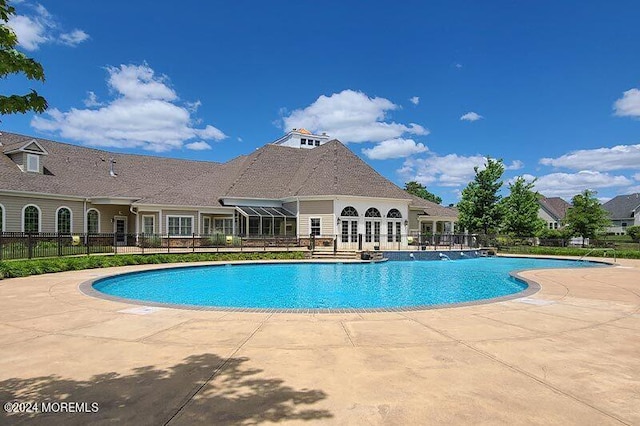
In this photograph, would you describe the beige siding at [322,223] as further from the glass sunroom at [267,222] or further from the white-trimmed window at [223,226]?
the white-trimmed window at [223,226]

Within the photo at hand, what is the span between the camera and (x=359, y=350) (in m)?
5.60

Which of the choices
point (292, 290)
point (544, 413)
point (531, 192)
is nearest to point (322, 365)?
point (544, 413)

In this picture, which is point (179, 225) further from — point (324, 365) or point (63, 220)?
point (324, 365)

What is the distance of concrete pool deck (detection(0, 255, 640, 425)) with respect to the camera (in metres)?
3.74

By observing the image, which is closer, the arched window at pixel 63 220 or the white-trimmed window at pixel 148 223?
the arched window at pixel 63 220

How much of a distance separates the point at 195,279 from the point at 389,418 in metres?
14.1

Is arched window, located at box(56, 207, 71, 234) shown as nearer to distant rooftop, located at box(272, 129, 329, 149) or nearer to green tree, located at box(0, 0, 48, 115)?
green tree, located at box(0, 0, 48, 115)

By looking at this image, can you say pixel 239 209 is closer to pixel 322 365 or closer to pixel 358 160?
pixel 358 160

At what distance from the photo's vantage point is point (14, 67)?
399cm

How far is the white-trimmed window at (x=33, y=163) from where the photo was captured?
25.6 m

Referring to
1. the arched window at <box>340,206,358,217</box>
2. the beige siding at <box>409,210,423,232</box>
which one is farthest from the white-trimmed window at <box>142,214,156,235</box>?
the beige siding at <box>409,210,423,232</box>

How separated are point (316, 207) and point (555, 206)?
56.6 metres

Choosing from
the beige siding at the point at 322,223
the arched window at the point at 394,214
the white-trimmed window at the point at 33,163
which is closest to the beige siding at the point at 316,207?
the beige siding at the point at 322,223

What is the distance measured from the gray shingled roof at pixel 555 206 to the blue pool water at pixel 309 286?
52.4 metres
